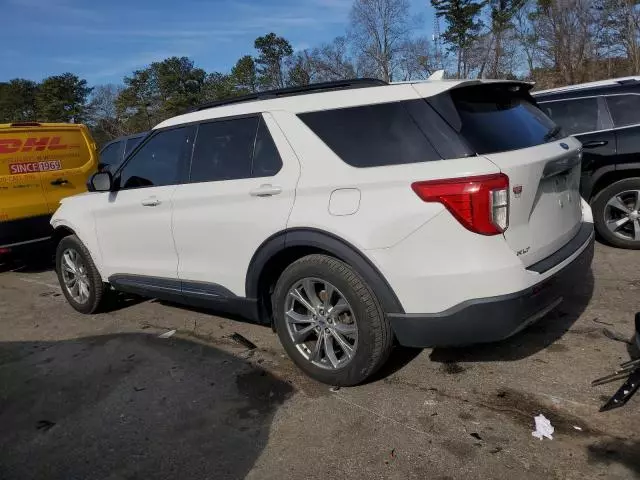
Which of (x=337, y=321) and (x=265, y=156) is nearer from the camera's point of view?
(x=337, y=321)

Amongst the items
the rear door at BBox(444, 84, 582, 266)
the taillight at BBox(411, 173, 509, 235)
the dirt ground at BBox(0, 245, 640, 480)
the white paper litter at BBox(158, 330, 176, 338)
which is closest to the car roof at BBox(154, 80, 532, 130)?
the rear door at BBox(444, 84, 582, 266)

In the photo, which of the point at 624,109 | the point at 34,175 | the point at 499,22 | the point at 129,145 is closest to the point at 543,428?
the point at 624,109

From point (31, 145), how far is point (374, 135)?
592 centimetres

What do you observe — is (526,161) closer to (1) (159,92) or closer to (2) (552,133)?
(2) (552,133)

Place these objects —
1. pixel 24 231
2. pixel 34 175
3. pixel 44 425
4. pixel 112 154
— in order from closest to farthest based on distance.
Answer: pixel 44 425 < pixel 24 231 < pixel 34 175 < pixel 112 154

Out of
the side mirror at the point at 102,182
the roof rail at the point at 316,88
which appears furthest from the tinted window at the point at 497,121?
the side mirror at the point at 102,182

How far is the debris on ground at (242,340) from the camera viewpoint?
416 cm

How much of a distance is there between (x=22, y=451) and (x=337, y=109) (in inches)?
107

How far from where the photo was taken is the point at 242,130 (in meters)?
3.74

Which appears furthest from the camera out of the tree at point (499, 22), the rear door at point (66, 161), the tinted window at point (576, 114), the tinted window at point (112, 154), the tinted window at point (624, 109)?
the tree at point (499, 22)

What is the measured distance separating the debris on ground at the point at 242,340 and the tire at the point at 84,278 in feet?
5.43

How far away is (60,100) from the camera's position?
2421 inches

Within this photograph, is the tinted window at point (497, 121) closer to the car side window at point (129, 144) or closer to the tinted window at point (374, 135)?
the tinted window at point (374, 135)

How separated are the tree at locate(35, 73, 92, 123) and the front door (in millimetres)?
63494
